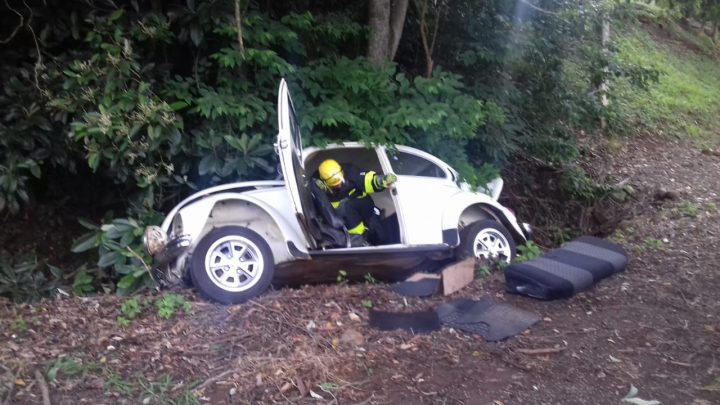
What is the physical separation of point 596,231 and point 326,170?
16.0 ft

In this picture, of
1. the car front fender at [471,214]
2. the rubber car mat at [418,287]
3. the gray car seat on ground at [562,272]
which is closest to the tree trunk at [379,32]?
the car front fender at [471,214]

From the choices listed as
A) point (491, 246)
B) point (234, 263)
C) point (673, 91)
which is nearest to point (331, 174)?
point (234, 263)

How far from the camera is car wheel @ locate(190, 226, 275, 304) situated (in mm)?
6152

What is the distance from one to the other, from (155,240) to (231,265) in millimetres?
704

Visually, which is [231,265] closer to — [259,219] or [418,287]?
[259,219]

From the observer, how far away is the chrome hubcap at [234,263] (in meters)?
6.22

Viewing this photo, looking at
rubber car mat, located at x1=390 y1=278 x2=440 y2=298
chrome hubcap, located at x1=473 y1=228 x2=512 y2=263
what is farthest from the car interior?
chrome hubcap, located at x1=473 y1=228 x2=512 y2=263

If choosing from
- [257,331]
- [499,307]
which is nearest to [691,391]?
[499,307]

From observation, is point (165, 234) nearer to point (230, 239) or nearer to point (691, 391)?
point (230, 239)

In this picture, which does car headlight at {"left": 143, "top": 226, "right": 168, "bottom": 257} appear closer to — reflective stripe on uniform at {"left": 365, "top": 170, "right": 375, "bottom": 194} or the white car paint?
the white car paint

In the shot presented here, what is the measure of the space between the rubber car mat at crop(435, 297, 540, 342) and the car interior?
1.20 m

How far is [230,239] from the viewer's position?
20.6ft

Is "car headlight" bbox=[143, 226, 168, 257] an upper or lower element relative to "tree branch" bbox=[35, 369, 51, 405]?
upper

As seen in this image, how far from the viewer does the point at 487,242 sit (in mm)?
7398
